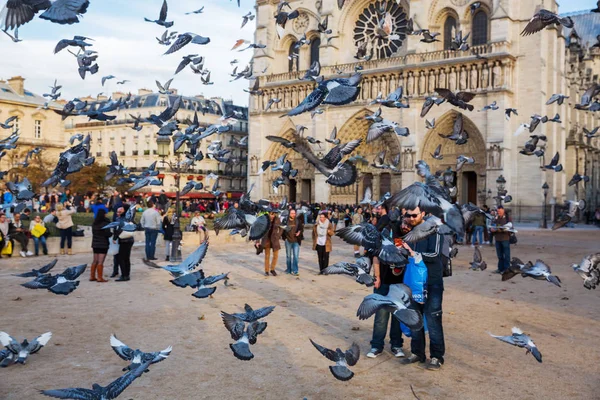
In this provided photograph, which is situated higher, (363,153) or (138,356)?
(363,153)

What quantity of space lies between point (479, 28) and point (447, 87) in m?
5.16

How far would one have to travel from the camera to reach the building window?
51.8m

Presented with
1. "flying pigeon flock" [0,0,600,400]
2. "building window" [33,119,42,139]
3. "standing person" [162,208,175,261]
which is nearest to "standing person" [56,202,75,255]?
"standing person" [162,208,175,261]

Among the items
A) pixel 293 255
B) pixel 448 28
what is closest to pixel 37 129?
pixel 448 28

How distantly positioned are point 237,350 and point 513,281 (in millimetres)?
8779

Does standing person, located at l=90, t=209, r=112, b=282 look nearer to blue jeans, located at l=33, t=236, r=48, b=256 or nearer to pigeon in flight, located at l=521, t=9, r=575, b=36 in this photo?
blue jeans, located at l=33, t=236, r=48, b=256

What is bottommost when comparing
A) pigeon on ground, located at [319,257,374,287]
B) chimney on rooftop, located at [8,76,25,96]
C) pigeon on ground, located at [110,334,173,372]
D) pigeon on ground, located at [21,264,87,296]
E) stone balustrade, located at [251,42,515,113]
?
pigeon on ground, located at [110,334,173,372]

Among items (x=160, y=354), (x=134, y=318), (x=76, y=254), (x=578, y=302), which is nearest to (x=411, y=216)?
(x=160, y=354)

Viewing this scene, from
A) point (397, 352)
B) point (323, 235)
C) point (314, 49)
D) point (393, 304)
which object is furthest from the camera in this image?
point (314, 49)

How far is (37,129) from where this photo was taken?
2056 inches

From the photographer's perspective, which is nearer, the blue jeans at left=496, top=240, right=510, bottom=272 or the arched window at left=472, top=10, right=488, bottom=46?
the blue jeans at left=496, top=240, right=510, bottom=272

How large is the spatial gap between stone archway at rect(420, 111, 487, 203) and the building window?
113ft

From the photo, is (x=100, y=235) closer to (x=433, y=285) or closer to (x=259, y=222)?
(x=259, y=222)

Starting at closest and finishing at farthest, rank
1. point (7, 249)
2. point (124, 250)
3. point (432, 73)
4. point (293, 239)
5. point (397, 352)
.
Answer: point (397, 352)
point (124, 250)
point (293, 239)
point (7, 249)
point (432, 73)
